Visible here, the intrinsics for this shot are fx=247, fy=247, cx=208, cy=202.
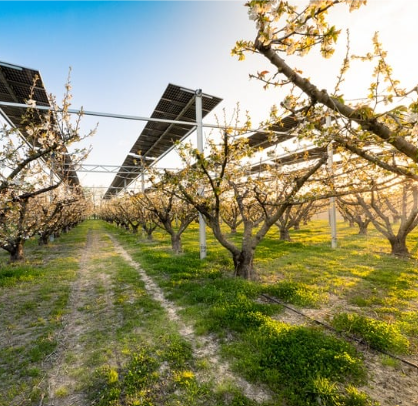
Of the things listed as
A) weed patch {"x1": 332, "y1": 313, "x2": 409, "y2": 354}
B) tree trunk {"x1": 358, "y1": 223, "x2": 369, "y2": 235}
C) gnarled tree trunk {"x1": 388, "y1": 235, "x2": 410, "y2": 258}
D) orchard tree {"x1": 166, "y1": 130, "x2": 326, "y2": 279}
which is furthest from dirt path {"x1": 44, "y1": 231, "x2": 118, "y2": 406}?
tree trunk {"x1": 358, "y1": 223, "x2": 369, "y2": 235}

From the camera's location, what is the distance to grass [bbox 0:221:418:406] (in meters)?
3.69

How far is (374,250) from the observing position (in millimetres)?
14477

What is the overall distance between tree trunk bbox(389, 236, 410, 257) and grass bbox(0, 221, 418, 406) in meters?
2.33

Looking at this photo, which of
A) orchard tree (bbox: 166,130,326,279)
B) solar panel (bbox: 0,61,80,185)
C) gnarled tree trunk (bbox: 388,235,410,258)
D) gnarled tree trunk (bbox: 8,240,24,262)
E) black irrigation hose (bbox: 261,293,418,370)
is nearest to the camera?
black irrigation hose (bbox: 261,293,418,370)

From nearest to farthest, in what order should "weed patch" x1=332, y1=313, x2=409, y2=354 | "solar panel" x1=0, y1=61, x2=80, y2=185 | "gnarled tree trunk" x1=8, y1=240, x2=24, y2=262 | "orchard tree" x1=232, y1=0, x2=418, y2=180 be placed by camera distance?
"orchard tree" x1=232, y1=0, x2=418, y2=180, "weed patch" x1=332, y1=313, x2=409, y2=354, "solar panel" x1=0, y1=61, x2=80, y2=185, "gnarled tree trunk" x1=8, y1=240, x2=24, y2=262

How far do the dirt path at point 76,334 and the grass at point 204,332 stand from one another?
2.0 inches

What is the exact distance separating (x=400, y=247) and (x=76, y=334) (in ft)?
48.2

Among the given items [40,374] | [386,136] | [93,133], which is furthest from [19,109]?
[386,136]

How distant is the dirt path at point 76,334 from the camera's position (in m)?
3.68

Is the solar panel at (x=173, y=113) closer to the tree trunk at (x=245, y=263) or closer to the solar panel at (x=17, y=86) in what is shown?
the solar panel at (x=17, y=86)

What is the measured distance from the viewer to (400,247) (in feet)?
41.7

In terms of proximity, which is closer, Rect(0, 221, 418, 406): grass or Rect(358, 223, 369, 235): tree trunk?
Rect(0, 221, 418, 406): grass

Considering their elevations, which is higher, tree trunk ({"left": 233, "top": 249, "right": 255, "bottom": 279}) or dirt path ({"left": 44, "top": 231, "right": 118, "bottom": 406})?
tree trunk ({"left": 233, "top": 249, "right": 255, "bottom": 279})

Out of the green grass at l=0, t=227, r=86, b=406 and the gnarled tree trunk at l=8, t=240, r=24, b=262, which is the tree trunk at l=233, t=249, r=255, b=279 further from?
the gnarled tree trunk at l=8, t=240, r=24, b=262
